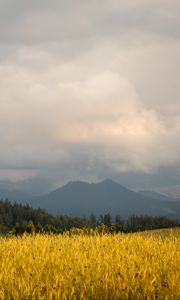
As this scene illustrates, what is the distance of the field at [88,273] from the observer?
7.97 metres

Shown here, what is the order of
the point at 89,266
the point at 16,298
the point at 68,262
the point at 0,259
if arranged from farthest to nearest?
the point at 0,259 < the point at 68,262 < the point at 89,266 < the point at 16,298

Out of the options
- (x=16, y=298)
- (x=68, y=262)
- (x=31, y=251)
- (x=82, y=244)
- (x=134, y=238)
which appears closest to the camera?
(x=16, y=298)

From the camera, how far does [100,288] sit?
839 cm

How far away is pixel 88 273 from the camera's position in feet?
30.5

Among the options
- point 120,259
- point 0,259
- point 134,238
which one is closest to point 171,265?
point 120,259

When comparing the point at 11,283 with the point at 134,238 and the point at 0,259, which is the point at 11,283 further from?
the point at 134,238

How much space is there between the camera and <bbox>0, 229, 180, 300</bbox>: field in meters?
7.97

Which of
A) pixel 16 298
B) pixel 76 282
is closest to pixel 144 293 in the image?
pixel 76 282

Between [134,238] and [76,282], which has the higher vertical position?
[134,238]

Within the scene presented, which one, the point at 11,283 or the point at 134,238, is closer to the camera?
the point at 11,283

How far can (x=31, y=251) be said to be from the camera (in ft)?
42.4

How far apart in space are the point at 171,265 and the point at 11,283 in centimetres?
390

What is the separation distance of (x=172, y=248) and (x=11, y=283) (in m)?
6.22

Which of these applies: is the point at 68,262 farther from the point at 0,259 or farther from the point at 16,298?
the point at 16,298
